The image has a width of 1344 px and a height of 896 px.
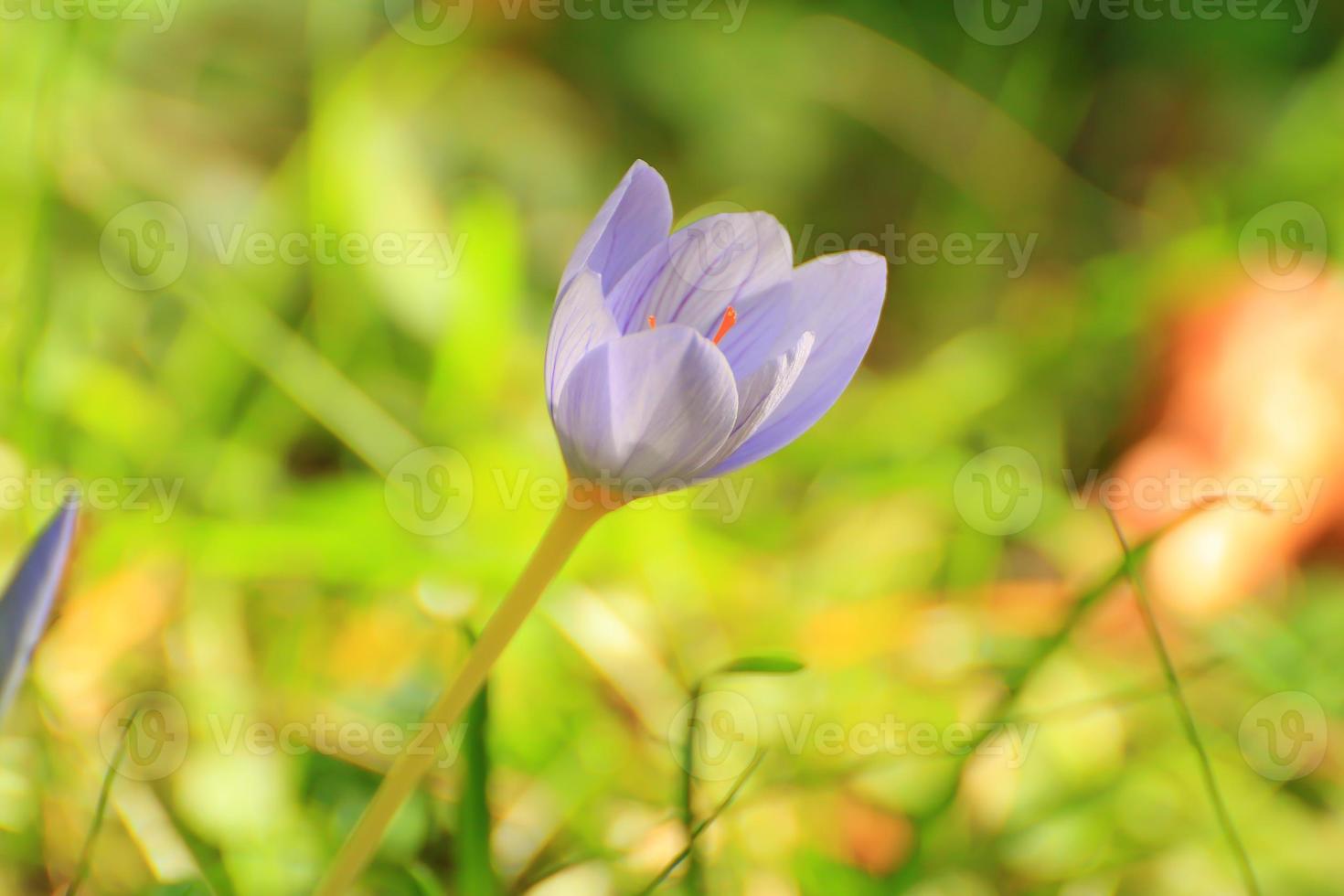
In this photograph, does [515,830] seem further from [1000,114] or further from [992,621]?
[1000,114]

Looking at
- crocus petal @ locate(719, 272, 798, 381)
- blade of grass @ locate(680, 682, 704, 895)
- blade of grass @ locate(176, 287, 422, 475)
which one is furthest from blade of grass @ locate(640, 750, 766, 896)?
blade of grass @ locate(176, 287, 422, 475)

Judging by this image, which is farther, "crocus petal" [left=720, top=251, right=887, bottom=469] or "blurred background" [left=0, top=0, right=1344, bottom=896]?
"blurred background" [left=0, top=0, right=1344, bottom=896]

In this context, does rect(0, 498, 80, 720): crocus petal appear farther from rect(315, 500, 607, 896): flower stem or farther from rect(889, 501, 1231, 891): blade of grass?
rect(889, 501, 1231, 891): blade of grass

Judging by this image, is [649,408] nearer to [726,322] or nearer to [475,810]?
[726,322]

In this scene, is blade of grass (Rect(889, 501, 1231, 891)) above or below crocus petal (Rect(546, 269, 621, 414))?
below

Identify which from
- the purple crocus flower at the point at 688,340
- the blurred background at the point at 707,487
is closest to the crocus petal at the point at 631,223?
the purple crocus flower at the point at 688,340

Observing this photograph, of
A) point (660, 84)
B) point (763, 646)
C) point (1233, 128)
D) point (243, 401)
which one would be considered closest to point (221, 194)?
point (243, 401)
